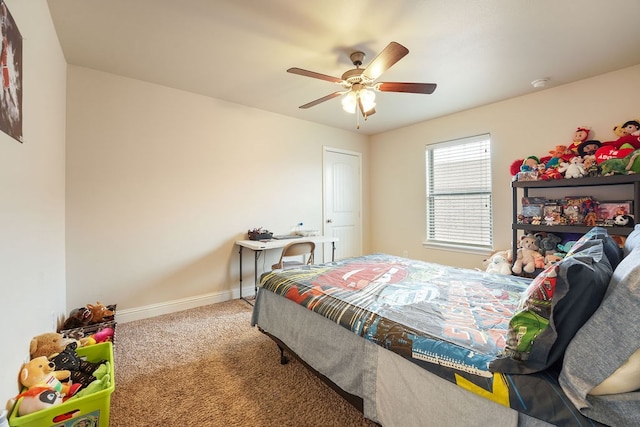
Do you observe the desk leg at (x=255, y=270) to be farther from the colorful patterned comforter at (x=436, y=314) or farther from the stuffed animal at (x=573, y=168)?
the stuffed animal at (x=573, y=168)

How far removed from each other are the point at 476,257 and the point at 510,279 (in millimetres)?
1823

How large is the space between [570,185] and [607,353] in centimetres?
275

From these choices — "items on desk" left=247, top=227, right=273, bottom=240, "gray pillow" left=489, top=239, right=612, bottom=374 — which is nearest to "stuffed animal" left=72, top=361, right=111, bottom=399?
"gray pillow" left=489, top=239, right=612, bottom=374

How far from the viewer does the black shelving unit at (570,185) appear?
237cm

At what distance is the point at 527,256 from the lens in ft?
9.52

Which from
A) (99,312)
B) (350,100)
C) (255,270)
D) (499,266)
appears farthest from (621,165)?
(99,312)

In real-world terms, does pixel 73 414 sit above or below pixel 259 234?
below

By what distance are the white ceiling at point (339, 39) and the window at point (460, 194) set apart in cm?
Result: 91

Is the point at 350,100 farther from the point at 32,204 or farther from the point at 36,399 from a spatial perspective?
the point at 36,399

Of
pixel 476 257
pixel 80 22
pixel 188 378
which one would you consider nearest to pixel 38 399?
pixel 188 378

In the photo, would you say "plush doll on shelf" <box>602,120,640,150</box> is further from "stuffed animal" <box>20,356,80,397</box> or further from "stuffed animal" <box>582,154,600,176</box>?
"stuffed animal" <box>20,356,80,397</box>

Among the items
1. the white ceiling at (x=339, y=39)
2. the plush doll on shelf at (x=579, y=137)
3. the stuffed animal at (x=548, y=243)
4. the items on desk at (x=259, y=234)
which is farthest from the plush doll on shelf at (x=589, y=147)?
the items on desk at (x=259, y=234)

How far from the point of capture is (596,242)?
127 centimetres

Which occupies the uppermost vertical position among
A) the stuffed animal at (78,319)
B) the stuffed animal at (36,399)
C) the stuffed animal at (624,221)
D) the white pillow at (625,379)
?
the stuffed animal at (624,221)
